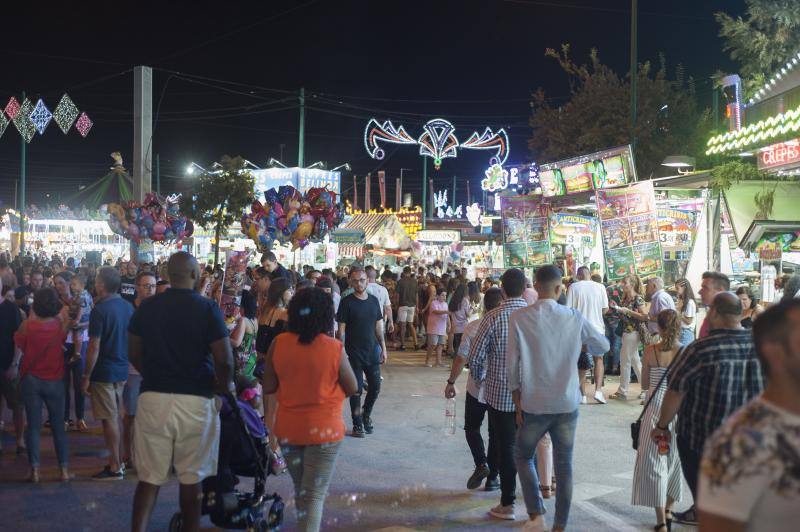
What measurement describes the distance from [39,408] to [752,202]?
1320 centimetres

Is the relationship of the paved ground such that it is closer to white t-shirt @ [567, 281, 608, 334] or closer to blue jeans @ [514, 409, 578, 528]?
blue jeans @ [514, 409, 578, 528]

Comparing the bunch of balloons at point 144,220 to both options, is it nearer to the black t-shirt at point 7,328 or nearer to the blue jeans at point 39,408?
the black t-shirt at point 7,328

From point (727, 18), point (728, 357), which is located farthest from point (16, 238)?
point (728, 357)

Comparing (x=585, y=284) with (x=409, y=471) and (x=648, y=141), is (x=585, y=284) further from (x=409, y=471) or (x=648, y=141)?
(x=648, y=141)

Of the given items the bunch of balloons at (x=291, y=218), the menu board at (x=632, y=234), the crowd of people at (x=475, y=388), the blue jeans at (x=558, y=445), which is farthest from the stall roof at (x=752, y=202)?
the blue jeans at (x=558, y=445)

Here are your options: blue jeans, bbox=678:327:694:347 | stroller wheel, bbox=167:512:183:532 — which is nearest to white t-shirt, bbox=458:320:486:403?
stroller wheel, bbox=167:512:183:532

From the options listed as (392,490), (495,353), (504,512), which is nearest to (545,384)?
(495,353)

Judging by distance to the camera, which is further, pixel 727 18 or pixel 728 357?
pixel 727 18

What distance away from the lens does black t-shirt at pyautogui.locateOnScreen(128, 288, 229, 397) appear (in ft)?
15.3

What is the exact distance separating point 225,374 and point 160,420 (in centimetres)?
46

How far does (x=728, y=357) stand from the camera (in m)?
4.22

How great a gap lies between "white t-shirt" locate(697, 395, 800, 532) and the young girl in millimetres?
13201

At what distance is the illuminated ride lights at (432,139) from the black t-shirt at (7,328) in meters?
19.5

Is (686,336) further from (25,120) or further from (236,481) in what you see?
(25,120)
